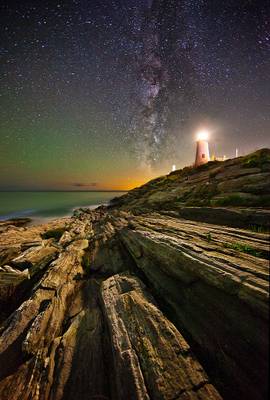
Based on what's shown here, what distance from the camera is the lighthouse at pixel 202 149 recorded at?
50.2 meters

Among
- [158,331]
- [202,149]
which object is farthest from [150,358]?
[202,149]

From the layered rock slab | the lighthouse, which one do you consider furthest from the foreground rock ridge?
A: the lighthouse

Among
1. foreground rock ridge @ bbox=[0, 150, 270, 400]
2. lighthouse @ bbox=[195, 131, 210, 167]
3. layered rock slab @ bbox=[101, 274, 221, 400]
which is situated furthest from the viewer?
lighthouse @ bbox=[195, 131, 210, 167]

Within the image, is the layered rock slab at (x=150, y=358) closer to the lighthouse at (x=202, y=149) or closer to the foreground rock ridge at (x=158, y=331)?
the foreground rock ridge at (x=158, y=331)

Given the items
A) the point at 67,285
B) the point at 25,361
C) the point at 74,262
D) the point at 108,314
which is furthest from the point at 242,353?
the point at 74,262

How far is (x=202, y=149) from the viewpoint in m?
50.7

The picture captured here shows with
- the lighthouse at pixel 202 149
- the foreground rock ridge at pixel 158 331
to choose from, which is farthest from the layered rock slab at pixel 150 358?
the lighthouse at pixel 202 149

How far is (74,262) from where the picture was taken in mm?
10234

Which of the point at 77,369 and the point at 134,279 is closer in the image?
the point at 77,369

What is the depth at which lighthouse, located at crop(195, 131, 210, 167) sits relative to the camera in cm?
5025

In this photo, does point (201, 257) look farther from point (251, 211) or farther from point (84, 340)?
point (251, 211)

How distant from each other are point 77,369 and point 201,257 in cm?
463

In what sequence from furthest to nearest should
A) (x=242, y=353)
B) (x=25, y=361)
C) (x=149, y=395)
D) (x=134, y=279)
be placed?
(x=134, y=279) → (x=25, y=361) → (x=242, y=353) → (x=149, y=395)

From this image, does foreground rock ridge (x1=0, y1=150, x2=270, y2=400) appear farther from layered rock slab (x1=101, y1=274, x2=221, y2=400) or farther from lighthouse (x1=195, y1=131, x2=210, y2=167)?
lighthouse (x1=195, y1=131, x2=210, y2=167)
